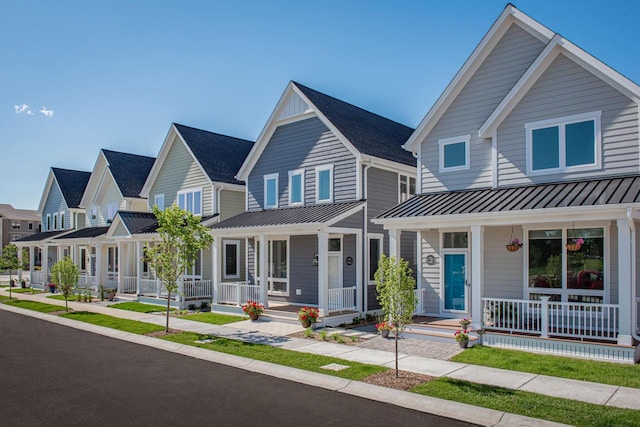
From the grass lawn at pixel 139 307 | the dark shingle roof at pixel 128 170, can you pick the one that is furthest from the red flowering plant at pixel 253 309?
the dark shingle roof at pixel 128 170

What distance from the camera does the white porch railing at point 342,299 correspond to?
675 inches

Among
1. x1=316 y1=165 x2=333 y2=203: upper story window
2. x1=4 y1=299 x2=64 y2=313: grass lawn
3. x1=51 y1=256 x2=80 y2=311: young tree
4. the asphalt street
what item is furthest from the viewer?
x1=4 y1=299 x2=64 y2=313: grass lawn

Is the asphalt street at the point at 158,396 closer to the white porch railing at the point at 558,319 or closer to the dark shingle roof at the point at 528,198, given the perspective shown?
the white porch railing at the point at 558,319

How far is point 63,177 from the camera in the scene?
39.1 m

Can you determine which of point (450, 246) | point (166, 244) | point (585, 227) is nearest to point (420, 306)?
point (450, 246)

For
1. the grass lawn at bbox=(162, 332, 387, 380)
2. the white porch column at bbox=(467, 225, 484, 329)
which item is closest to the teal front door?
the white porch column at bbox=(467, 225, 484, 329)

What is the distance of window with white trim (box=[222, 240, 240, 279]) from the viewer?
24.0 metres

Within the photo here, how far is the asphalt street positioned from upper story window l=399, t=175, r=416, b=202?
11714mm

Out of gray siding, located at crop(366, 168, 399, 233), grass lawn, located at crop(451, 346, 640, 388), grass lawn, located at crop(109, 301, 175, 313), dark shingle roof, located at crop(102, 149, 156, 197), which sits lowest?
grass lawn, located at crop(109, 301, 175, 313)

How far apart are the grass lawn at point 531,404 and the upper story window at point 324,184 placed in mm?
11027

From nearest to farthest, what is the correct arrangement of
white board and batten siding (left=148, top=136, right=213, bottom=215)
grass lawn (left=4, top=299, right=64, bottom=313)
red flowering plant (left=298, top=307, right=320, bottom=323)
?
1. red flowering plant (left=298, top=307, right=320, bottom=323)
2. grass lawn (left=4, top=299, right=64, bottom=313)
3. white board and batten siding (left=148, top=136, right=213, bottom=215)

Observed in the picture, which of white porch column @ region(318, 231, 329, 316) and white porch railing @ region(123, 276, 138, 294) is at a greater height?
white porch column @ region(318, 231, 329, 316)

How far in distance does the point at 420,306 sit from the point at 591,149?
22.9 ft

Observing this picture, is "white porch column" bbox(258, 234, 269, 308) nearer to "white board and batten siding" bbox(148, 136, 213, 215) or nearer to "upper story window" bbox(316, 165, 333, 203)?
"upper story window" bbox(316, 165, 333, 203)
